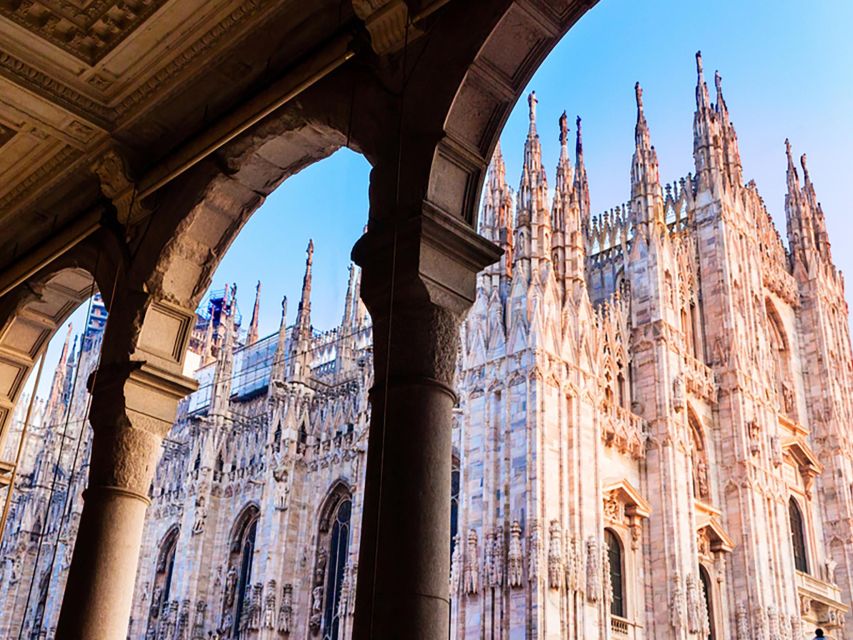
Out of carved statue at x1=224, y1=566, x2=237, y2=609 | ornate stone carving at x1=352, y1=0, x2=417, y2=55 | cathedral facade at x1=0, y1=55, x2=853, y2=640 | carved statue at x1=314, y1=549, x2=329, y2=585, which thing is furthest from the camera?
carved statue at x1=224, y1=566, x2=237, y2=609

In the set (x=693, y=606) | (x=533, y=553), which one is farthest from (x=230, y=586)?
(x=693, y=606)

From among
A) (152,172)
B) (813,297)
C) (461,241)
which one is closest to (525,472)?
(152,172)

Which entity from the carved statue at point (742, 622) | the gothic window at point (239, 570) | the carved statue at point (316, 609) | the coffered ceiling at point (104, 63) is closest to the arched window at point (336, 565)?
the carved statue at point (316, 609)

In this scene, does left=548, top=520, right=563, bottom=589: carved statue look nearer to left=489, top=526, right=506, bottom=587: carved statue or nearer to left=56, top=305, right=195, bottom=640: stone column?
left=489, top=526, right=506, bottom=587: carved statue

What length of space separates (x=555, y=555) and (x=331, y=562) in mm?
9603

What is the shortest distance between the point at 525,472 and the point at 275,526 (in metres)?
9.74

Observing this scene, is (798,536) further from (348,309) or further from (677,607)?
(348,309)

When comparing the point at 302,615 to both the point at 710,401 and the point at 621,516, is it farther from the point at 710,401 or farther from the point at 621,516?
the point at 710,401

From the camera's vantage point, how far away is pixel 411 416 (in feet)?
15.0

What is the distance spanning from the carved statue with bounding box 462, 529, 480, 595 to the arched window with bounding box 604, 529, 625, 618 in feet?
10.1

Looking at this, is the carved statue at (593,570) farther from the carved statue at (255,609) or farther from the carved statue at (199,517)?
the carved statue at (199,517)

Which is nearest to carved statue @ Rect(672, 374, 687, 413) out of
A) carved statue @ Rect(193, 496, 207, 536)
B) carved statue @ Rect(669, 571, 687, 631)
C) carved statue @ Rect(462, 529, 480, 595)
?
carved statue @ Rect(669, 571, 687, 631)

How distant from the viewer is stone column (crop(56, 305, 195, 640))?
6.41m

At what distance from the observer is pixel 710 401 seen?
2392cm
